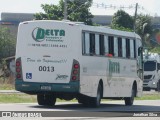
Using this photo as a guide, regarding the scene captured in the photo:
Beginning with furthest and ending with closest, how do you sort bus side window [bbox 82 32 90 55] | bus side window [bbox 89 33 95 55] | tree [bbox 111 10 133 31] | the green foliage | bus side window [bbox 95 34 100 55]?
tree [bbox 111 10 133 31], the green foliage, bus side window [bbox 95 34 100 55], bus side window [bbox 89 33 95 55], bus side window [bbox 82 32 90 55]

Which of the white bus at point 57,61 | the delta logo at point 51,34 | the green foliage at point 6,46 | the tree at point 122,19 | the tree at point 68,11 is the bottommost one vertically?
the green foliage at point 6,46

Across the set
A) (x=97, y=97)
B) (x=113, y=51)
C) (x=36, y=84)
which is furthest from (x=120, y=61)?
(x=36, y=84)

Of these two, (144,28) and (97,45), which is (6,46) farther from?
(97,45)

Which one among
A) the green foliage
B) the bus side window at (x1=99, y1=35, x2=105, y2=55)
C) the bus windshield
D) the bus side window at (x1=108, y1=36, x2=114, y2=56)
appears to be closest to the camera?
the bus side window at (x1=99, y1=35, x2=105, y2=55)

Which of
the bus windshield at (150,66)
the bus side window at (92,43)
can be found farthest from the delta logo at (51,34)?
the bus windshield at (150,66)

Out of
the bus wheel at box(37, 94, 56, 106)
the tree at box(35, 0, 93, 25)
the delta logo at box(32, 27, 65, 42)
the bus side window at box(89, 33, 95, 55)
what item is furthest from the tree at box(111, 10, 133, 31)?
the delta logo at box(32, 27, 65, 42)

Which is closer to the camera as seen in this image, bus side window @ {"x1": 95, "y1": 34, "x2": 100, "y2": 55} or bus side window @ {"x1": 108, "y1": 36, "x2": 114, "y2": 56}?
bus side window @ {"x1": 95, "y1": 34, "x2": 100, "y2": 55}

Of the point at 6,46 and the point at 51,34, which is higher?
the point at 51,34

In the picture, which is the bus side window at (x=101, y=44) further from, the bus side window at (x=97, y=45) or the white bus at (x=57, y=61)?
the white bus at (x=57, y=61)

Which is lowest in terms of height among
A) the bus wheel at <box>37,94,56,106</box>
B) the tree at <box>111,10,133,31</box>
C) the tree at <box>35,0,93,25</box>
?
the tree at <box>111,10,133,31</box>

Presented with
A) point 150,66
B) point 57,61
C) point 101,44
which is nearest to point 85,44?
point 57,61

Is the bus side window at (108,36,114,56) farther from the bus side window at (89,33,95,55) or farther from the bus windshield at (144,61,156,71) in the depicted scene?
the bus windshield at (144,61,156,71)

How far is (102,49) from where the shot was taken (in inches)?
1222

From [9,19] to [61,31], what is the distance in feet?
387
